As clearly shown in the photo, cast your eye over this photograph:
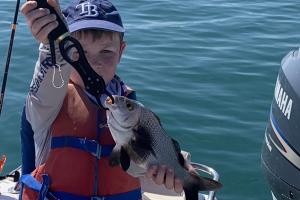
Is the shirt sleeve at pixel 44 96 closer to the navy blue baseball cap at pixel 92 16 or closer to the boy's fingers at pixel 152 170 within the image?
the navy blue baseball cap at pixel 92 16

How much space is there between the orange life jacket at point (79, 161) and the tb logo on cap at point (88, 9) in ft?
1.45

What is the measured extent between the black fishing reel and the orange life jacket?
0.39m

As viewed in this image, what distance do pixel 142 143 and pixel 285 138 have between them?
164 centimetres

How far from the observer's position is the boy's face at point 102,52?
3246 millimetres

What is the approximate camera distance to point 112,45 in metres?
3.31

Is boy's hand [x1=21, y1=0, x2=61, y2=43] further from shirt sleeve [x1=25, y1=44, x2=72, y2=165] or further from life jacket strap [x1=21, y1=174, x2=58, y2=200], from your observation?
life jacket strap [x1=21, y1=174, x2=58, y2=200]

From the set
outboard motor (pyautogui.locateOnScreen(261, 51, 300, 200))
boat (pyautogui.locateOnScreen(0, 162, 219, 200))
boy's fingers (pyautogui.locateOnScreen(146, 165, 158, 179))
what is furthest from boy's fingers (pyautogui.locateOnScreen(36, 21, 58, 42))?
outboard motor (pyautogui.locateOnScreen(261, 51, 300, 200))

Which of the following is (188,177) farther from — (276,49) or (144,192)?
(276,49)

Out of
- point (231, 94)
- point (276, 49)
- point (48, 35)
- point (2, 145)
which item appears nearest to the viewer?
point (48, 35)

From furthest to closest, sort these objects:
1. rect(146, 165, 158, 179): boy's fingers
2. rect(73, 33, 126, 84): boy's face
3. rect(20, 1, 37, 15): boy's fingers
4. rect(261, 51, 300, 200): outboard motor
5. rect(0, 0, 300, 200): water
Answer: rect(0, 0, 300, 200): water
rect(261, 51, 300, 200): outboard motor
rect(73, 33, 126, 84): boy's face
rect(146, 165, 158, 179): boy's fingers
rect(20, 1, 37, 15): boy's fingers

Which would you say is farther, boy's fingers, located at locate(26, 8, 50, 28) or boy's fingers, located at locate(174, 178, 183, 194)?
boy's fingers, located at locate(174, 178, 183, 194)

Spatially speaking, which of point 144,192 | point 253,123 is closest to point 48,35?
point 144,192

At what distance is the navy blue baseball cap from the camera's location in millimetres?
3213

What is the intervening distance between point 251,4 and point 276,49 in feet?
11.2
